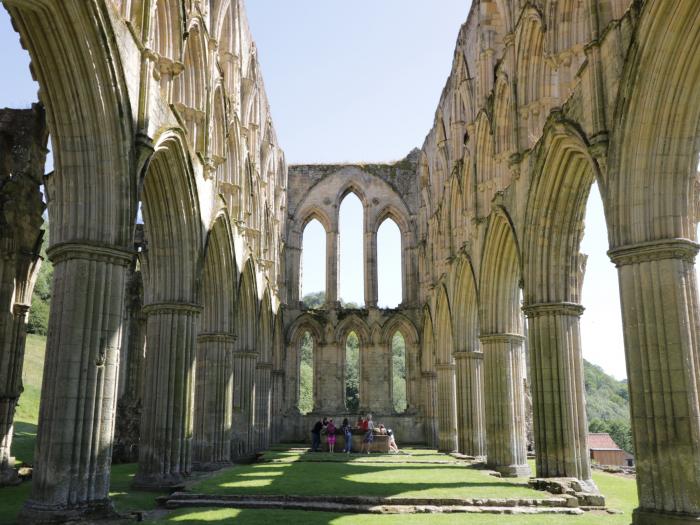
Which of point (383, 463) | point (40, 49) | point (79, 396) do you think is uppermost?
point (40, 49)

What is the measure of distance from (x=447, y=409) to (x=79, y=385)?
17929mm

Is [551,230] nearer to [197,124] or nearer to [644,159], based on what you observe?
[644,159]

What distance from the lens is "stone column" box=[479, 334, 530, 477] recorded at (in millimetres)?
16906

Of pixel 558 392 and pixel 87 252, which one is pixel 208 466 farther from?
pixel 87 252

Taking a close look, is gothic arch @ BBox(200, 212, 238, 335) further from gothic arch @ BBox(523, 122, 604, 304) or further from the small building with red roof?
the small building with red roof

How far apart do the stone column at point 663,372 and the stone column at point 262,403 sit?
56.4ft

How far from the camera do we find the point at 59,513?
843cm

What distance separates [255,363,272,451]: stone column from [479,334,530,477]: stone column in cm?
1008

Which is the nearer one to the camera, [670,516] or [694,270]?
[670,516]

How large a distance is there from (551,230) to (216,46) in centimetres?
909

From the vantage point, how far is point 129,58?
406 inches

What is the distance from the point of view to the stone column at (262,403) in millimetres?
24922

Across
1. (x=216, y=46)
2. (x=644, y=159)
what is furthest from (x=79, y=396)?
(x=216, y=46)

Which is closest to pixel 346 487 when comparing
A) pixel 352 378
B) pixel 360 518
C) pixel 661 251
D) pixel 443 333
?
pixel 360 518
